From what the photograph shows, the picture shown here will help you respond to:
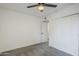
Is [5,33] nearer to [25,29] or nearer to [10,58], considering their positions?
[25,29]

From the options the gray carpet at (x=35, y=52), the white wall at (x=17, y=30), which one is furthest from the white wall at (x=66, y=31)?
the white wall at (x=17, y=30)

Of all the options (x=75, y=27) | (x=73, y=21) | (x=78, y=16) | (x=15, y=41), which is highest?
(x=78, y=16)

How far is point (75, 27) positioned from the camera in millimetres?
2916

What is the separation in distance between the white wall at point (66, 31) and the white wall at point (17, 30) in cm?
110

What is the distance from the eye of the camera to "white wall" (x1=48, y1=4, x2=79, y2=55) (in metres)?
2.90

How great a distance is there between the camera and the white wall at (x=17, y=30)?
132 inches

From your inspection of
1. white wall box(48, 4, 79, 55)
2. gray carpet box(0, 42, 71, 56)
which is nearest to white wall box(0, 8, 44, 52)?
gray carpet box(0, 42, 71, 56)

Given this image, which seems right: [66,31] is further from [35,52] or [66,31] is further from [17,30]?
[17,30]

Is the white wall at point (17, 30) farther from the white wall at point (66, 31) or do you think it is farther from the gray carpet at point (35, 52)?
the white wall at point (66, 31)

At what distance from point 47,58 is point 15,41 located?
3.51 meters

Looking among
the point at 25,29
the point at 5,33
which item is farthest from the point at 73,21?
the point at 5,33

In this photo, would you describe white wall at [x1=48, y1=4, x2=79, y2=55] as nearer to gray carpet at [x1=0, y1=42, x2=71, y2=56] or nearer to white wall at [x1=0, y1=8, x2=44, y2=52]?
gray carpet at [x1=0, y1=42, x2=71, y2=56]

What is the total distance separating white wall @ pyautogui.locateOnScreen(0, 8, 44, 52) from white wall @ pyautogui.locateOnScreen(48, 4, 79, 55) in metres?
1.10

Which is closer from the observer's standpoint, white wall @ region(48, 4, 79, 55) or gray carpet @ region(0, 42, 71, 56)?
white wall @ region(48, 4, 79, 55)
